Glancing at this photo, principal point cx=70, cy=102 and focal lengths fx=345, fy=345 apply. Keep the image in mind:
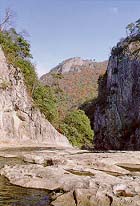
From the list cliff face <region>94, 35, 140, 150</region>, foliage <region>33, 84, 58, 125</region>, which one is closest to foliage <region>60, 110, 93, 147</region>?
foliage <region>33, 84, 58, 125</region>

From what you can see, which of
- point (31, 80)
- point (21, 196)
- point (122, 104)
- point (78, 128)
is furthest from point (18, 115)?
point (21, 196)

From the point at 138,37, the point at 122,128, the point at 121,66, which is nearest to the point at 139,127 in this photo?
the point at 122,128

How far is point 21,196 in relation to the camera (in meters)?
17.1

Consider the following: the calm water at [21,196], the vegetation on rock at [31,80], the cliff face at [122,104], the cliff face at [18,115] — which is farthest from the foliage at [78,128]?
the calm water at [21,196]

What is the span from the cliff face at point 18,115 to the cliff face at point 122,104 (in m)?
24.2

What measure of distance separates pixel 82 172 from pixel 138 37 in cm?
7488

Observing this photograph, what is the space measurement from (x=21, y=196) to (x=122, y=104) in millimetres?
73711

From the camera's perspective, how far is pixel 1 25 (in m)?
68.1

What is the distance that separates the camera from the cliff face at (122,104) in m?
83.6

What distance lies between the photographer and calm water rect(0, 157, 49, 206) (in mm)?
15762

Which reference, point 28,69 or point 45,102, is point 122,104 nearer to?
point 45,102

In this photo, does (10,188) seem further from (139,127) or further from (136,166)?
(139,127)

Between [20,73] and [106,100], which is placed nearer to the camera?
[20,73]

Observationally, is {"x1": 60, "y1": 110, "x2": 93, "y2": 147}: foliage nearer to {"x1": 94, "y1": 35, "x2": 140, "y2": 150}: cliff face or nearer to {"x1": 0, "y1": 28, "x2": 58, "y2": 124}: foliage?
{"x1": 0, "y1": 28, "x2": 58, "y2": 124}: foliage
